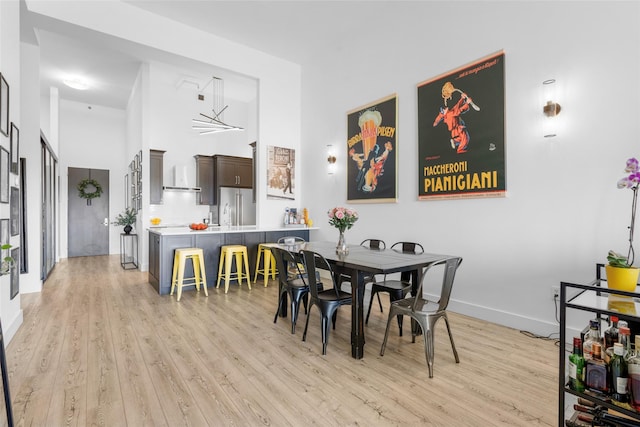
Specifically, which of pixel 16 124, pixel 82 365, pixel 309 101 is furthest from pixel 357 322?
pixel 309 101

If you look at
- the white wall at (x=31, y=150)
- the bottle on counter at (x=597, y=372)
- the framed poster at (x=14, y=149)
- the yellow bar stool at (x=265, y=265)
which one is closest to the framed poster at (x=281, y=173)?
the yellow bar stool at (x=265, y=265)

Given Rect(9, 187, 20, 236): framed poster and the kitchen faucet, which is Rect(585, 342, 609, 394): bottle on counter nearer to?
Rect(9, 187, 20, 236): framed poster

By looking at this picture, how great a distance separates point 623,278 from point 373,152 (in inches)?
139

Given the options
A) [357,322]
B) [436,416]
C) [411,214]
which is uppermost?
[411,214]

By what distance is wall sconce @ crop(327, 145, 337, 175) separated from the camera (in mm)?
5551

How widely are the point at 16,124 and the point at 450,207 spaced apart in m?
4.88

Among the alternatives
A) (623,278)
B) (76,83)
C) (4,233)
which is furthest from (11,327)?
(76,83)

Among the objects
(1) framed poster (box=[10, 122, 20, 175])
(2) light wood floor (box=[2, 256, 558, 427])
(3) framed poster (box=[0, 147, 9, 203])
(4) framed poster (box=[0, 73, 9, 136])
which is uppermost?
(4) framed poster (box=[0, 73, 9, 136])

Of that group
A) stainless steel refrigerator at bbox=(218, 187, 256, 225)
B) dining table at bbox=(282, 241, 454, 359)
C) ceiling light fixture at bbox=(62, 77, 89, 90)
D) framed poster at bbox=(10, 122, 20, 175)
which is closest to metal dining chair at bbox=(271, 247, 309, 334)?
dining table at bbox=(282, 241, 454, 359)

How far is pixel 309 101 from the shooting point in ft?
20.1

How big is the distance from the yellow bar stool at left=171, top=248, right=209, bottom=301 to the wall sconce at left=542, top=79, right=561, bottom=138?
4292 millimetres

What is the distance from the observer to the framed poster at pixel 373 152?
4.52m

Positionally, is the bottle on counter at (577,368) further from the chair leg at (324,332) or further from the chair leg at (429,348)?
the chair leg at (324,332)

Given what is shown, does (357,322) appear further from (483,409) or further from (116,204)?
(116,204)
